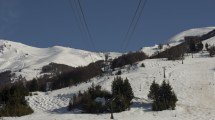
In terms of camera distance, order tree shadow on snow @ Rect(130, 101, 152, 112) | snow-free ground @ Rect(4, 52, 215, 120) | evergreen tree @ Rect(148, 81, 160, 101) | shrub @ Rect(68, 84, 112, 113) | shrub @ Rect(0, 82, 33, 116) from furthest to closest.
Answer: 1. evergreen tree @ Rect(148, 81, 160, 101)
2. shrub @ Rect(0, 82, 33, 116)
3. shrub @ Rect(68, 84, 112, 113)
4. tree shadow on snow @ Rect(130, 101, 152, 112)
5. snow-free ground @ Rect(4, 52, 215, 120)

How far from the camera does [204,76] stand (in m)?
77.6

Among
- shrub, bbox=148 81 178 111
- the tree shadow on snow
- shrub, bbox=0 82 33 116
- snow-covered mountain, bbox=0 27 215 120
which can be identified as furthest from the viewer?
shrub, bbox=0 82 33 116

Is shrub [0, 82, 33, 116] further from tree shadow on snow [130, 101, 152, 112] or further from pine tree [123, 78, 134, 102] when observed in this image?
tree shadow on snow [130, 101, 152, 112]

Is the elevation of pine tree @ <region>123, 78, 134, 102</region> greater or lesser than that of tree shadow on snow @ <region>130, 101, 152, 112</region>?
greater

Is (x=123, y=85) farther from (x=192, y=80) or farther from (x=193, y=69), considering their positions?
(x=193, y=69)

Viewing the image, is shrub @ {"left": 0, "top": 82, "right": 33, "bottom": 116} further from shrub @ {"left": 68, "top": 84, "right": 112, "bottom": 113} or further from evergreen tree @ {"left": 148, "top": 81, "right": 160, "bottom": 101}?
evergreen tree @ {"left": 148, "top": 81, "right": 160, "bottom": 101}

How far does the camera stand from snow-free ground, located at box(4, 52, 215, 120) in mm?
42819

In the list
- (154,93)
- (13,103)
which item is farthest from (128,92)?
(13,103)

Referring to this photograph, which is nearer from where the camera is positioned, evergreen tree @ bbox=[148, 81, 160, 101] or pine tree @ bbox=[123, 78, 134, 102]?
evergreen tree @ bbox=[148, 81, 160, 101]

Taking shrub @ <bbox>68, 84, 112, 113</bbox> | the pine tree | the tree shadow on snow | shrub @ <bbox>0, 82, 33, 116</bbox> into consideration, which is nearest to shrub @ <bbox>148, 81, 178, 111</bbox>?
the tree shadow on snow

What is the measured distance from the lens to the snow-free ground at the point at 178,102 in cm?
4282

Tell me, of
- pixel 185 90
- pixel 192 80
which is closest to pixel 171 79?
pixel 192 80

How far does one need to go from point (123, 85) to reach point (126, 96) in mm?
2088

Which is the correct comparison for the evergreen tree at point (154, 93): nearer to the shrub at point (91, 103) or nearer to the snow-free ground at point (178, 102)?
the snow-free ground at point (178, 102)
